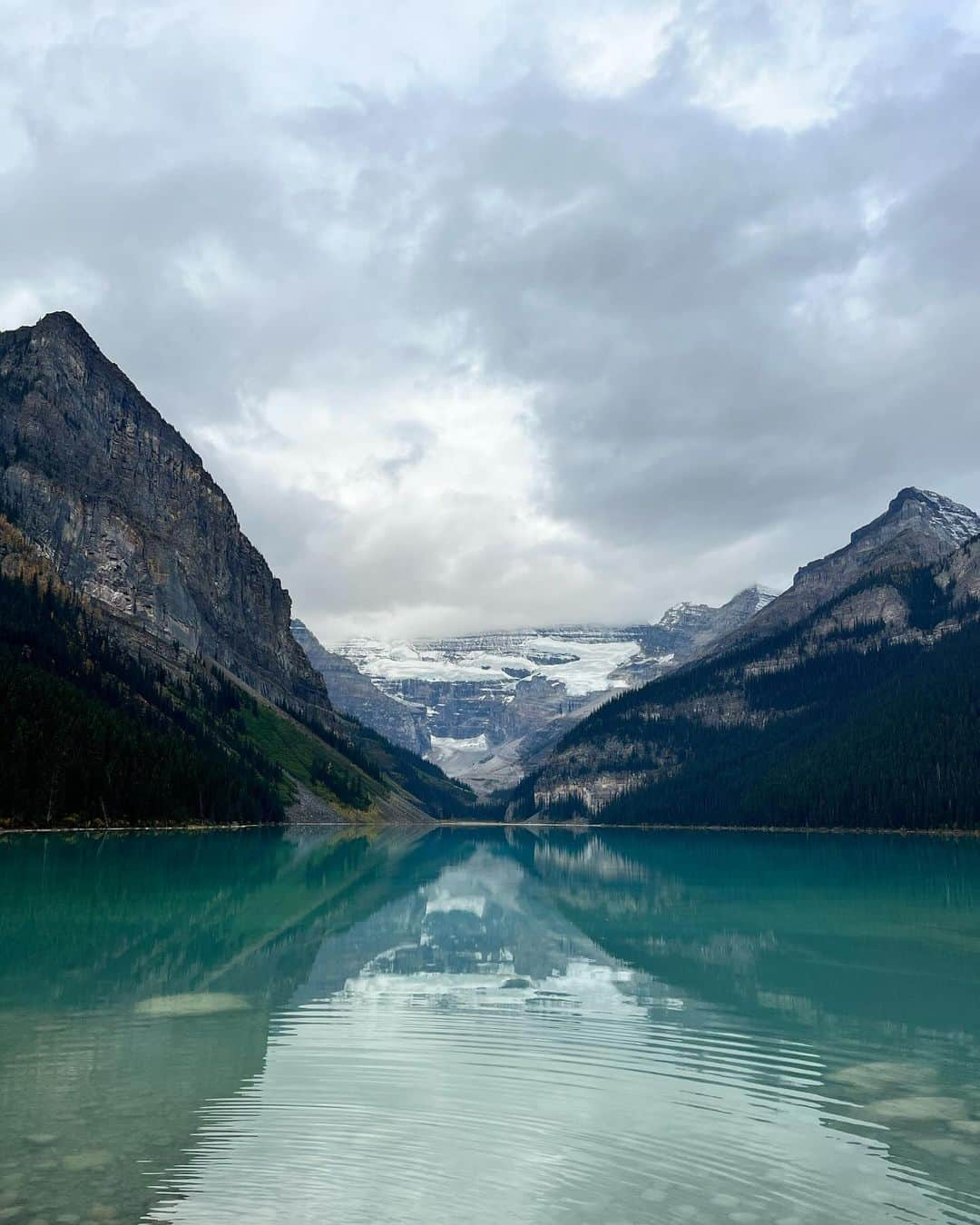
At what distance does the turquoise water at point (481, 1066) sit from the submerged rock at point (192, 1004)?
18cm

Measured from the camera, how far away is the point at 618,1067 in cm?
2327

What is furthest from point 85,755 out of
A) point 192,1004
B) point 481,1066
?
point 481,1066

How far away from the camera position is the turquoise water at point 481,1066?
1523cm

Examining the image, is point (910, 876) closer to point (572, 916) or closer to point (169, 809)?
point (572, 916)

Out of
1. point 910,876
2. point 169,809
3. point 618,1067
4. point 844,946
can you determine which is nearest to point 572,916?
point 844,946

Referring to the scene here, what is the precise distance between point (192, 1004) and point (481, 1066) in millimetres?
11386

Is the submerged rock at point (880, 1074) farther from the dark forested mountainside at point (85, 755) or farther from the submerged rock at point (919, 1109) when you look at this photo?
the dark forested mountainside at point (85, 755)

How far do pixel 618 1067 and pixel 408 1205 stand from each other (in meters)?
9.88

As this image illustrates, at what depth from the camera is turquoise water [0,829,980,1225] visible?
15234 mm

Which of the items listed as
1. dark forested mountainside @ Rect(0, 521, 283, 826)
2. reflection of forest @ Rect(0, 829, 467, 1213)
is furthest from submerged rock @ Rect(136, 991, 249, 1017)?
dark forested mountainside @ Rect(0, 521, 283, 826)

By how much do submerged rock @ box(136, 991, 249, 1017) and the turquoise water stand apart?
181 millimetres

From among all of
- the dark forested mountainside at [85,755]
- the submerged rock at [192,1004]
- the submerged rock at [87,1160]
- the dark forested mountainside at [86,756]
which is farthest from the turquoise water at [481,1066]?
the dark forested mountainside at [85,755]

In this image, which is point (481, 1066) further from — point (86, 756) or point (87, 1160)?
point (86, 756)

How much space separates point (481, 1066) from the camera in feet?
75.6
